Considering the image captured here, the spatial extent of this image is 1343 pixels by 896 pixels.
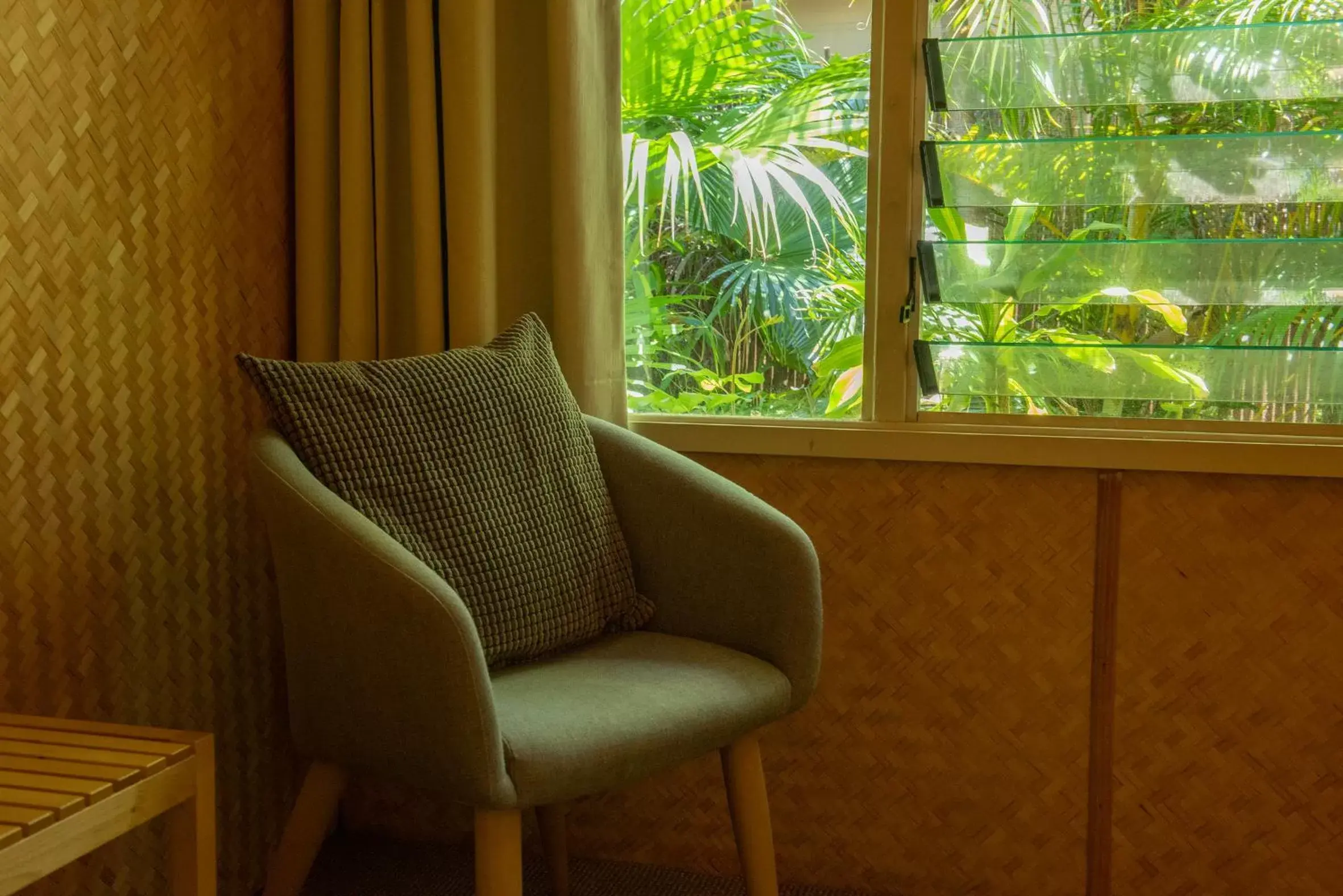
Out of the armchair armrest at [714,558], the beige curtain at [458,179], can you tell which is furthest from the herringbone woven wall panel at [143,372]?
the armchair armrest at [714,558]

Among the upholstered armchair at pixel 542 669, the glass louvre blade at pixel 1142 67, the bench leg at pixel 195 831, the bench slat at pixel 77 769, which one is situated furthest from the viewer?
the glass louvre blade at pixel 1142 67

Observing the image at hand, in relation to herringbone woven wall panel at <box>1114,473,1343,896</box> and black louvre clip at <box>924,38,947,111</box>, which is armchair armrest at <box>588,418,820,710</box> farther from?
black louvre clip at <box>924,38,947,111</box>

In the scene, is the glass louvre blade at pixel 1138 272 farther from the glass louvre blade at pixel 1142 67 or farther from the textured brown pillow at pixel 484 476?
the textured brown pillow at pixel 484 476

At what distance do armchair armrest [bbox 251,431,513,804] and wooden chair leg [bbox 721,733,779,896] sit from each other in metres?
0.40

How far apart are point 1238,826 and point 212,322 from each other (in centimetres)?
176

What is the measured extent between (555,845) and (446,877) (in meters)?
0.26

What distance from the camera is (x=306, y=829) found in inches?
65.2

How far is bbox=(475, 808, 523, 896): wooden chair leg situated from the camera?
1.42 m

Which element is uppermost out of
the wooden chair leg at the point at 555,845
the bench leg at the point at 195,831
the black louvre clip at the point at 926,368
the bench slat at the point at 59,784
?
the black louvre clip at the point at 926,368

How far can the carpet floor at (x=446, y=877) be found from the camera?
6.89 feet

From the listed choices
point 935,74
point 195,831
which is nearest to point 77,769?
point 195,831

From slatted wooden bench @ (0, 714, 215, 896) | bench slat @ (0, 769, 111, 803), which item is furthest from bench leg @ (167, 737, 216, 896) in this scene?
bench slat @ (0, 769, 111, 803)

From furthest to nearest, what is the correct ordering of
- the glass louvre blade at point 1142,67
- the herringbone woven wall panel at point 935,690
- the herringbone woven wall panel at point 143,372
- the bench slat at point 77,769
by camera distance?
the herringbone woven wall panel at point 935,690 → the glass louvre blade at point 1142,67 → the herringbone woven wall panel at point 143,372 → the bench slat at point 77,769

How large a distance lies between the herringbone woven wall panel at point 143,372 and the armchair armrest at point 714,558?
0.62 metres
